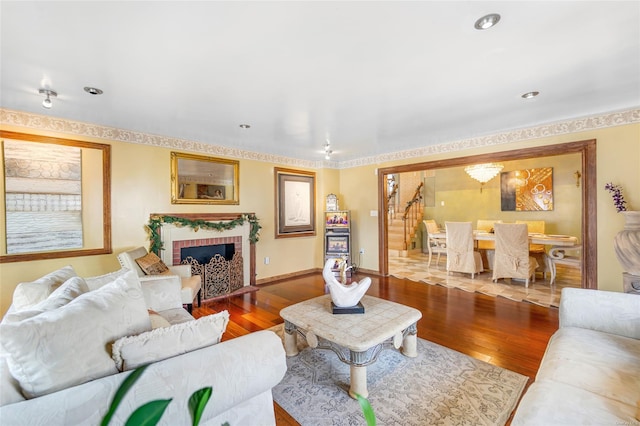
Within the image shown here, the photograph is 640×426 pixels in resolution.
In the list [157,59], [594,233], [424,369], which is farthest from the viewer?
[594,233]

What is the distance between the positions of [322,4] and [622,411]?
2.33m

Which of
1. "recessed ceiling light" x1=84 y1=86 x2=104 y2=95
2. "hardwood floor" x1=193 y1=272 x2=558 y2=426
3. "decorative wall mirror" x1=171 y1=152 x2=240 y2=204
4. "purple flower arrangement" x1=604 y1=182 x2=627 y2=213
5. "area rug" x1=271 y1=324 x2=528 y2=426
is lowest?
"area rug" x1=271 y1=324 x2=528 y2=426

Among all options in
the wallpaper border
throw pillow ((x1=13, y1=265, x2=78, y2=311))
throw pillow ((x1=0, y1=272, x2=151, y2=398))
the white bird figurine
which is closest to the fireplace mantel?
the wallpaper border

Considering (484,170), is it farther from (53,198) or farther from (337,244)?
(53,198)

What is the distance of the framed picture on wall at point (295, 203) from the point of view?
208 inches

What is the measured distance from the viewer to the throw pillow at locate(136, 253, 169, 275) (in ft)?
10.6

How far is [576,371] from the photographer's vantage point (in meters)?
1.43

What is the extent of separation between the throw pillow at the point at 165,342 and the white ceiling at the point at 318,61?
166 cm

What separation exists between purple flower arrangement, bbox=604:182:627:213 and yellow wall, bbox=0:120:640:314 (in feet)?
0.21

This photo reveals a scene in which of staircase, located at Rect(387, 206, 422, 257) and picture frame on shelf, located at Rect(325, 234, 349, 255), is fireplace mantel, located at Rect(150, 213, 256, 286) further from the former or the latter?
staircase, located at Rect(387, 206, 422, 257)

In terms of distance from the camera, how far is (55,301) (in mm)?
1329

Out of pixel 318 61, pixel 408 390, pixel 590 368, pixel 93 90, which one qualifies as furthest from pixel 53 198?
pixel 590 368

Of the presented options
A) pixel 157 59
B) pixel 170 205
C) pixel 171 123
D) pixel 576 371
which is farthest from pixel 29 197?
pixel 576 371

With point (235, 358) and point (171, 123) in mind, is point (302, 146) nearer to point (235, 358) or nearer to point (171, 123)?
point (171, 123)
